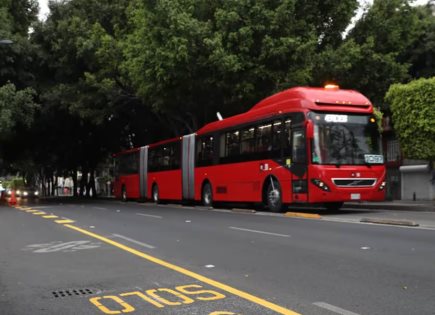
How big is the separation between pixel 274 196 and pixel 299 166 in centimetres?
184

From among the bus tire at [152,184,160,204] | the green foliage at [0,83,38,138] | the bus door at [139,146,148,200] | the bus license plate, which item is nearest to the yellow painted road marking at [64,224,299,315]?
the bus license plate

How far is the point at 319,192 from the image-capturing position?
17875 mm

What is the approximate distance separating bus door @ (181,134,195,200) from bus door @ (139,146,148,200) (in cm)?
548

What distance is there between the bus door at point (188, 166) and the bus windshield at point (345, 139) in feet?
29.5

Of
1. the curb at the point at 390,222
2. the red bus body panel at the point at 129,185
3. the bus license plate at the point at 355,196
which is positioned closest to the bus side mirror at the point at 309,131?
the bus license plate at the point at 355,196

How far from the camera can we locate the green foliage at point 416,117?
21125 mm

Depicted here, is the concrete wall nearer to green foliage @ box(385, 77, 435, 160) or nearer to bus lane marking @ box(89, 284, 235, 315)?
green foliage @ box(385, 77, 435, 160)

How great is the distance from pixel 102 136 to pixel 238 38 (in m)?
24.5

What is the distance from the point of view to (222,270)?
8.32 metres

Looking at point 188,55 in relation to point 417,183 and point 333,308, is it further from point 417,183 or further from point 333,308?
point 333,308

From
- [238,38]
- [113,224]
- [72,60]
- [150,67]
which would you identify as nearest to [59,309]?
[113,224]

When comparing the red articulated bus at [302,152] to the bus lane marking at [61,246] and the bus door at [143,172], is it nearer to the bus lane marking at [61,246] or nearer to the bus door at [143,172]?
the bus lane marking at [61,246]

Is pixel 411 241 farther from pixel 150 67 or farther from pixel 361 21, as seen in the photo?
pixel 361 21

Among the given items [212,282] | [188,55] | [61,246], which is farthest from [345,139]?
[212,282]
